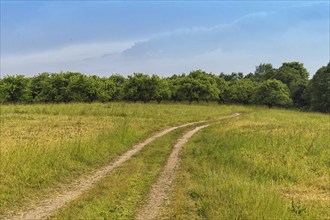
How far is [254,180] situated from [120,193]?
14.5 feet

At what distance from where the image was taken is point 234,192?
9.11 meters

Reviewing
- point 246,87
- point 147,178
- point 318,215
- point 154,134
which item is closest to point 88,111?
point 154,134

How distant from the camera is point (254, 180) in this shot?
37.1 feet

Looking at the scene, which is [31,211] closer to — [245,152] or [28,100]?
[245,152]

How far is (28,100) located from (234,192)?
72.3 m

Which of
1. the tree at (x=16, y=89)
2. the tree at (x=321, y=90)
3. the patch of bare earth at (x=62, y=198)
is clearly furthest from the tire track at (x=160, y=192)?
the tree at (x=321, y=90)

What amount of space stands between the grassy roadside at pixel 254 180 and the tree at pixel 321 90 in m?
62.1

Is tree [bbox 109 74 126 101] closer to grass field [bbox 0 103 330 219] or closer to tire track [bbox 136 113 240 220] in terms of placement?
grass field [bbox 0 103 330 219]

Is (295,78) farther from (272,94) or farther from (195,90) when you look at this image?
(195,90)

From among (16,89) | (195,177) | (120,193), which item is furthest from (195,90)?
(120,193)

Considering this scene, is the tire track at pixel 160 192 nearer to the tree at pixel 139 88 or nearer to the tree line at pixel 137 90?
the tree at pixel 139 88

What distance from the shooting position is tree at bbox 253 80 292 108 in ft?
258

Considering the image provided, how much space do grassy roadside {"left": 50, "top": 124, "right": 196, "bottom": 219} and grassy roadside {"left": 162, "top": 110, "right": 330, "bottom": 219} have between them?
1.00 meters

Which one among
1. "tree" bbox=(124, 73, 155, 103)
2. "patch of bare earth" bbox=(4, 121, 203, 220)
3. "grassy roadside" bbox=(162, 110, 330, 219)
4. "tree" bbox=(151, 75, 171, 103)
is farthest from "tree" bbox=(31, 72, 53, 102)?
"patch of bare earth" bbox=(4, 121, 203, 220)
